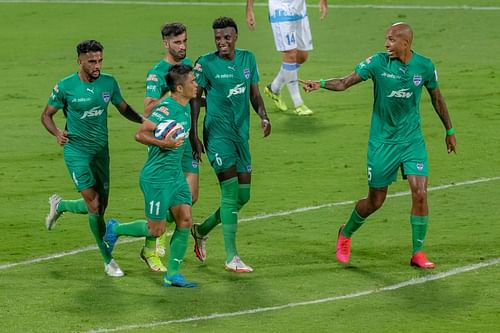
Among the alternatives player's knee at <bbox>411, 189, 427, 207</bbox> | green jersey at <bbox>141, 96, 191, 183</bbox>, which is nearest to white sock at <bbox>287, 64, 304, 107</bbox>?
player's knee at <bbox>411, 189, 427, 207</bbox>

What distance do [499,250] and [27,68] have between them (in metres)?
15.4

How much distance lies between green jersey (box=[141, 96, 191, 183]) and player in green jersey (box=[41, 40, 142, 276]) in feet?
3.31

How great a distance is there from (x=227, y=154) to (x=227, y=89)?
71 cm

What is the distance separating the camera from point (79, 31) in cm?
3391

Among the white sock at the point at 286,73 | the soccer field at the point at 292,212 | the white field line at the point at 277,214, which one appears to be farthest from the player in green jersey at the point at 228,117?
the white sock at the point at 286,73

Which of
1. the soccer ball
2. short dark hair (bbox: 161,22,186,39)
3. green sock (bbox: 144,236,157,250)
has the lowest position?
green sock (bbox: 144,236,157,250)

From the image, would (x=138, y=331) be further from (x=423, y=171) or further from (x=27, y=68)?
(x=27, y=68)

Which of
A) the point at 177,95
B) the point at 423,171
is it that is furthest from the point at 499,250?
the point at 177,95

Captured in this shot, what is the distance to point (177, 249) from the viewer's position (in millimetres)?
15000

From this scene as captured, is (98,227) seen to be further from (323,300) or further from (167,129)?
(323,300)

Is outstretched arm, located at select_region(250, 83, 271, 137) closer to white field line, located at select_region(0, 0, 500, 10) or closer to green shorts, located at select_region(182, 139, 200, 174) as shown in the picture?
green shorts, located at select_region(182, 139, 200, 174)

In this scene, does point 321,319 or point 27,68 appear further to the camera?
point 27,68

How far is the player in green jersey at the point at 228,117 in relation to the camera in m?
16.0

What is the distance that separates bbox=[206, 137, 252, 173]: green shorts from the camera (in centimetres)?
1600
